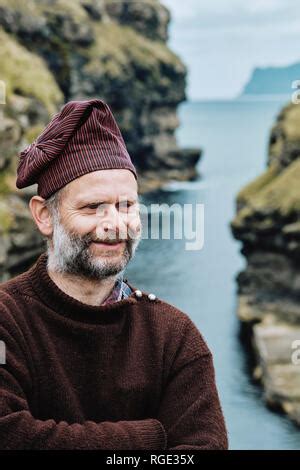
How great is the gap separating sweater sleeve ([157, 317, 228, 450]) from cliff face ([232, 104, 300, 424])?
46.0 meters

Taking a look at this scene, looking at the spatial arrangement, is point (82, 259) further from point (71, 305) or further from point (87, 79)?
point (87, 79)

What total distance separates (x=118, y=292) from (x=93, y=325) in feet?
0.86

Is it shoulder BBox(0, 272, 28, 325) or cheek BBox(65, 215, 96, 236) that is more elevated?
cheek BBox(65, 215, 96, 236)

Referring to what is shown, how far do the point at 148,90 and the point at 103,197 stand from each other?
450 feet

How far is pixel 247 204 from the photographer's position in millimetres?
64625

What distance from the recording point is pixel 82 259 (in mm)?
3738

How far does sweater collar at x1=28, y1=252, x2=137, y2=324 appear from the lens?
12.2ft

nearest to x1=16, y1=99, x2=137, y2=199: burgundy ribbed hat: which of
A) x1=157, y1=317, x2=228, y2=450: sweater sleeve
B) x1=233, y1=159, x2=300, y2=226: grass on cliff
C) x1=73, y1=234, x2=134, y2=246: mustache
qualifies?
x1=73, y1=234, x2=134, y2=246: mustache

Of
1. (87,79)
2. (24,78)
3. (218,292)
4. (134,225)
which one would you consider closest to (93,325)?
(134,225)

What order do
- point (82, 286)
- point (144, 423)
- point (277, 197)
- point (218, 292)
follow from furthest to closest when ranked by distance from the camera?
point (218, 292) → point (277, 197) → point (82, 286) → point (144, 423)

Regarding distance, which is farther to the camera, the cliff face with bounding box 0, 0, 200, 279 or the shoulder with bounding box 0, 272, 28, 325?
the cliff face with bounding box 0, 0, 200, 279

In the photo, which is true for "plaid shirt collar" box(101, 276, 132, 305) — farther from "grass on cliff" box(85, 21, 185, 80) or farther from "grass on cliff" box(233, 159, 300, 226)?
"grass on cliff" box(85, 21, 185, 80)

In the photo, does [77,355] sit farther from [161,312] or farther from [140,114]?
[140,114]

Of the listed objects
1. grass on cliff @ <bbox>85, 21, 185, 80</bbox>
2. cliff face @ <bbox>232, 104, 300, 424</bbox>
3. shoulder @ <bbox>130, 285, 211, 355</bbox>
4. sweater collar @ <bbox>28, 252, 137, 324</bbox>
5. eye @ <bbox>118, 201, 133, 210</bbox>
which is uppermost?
grass on cliff @ <bbox>85, 21, 185, 80</bbox>
